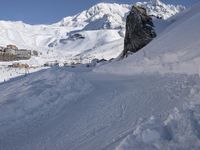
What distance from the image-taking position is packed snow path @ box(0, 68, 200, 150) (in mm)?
11219

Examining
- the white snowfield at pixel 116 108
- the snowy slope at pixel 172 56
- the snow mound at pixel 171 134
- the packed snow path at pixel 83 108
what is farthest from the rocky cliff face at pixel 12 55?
the snow mound at pixel 171 134

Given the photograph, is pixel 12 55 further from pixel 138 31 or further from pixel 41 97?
pixel 41 97

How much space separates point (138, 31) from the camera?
1411 inches

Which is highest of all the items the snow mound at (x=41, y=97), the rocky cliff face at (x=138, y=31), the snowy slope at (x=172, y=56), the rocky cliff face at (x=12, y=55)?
the rocky cliff face at (x=138, y=31)

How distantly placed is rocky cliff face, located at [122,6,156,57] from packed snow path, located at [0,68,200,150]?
1762 cm

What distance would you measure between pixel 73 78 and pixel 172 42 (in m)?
5.43

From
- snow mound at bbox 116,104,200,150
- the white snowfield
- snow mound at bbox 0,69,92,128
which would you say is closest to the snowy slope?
the white snowfield

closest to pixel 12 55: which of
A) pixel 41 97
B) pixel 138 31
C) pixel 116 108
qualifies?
pixel 138 31

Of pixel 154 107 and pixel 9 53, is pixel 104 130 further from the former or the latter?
pixel 9 53

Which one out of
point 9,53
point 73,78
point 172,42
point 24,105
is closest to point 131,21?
point 172,42

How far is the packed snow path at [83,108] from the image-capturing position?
11219mm

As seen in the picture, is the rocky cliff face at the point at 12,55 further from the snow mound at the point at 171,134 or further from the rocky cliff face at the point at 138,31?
the snow mound at the point at 171,134

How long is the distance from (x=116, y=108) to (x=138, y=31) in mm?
23573

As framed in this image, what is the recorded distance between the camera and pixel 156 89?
13289 mm
